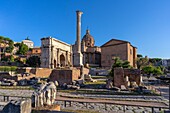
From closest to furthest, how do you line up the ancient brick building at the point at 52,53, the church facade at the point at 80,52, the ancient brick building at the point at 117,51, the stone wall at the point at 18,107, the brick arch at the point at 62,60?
the stone wall at the point at 18,107 → the ancient brick building at the point at 52,53 → the church facade at the point at 80,52 → the brick arch at the point at 62,60 → the ancient brick building at the point at 117,51

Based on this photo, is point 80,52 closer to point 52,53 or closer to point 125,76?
point 52,53

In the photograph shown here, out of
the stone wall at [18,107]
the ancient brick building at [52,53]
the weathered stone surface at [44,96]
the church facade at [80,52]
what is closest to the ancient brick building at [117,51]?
the church facade at [80,52]

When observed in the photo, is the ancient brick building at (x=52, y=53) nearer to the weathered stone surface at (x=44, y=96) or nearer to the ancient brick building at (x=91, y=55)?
the ancient brick building at (x=91, y=55)

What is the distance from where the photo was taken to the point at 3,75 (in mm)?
21359

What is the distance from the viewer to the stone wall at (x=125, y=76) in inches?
602

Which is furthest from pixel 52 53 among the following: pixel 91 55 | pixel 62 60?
pixel 91 55

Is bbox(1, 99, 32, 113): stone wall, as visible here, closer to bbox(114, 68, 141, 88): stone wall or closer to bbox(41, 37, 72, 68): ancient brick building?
bbox(114, 68, 141, 88): stone wall

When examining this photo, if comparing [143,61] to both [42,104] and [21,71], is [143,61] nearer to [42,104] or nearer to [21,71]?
[21,71]

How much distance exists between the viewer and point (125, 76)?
1641cm

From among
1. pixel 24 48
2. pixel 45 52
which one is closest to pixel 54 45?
pixel 45 52

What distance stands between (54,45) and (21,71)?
13.3 meters

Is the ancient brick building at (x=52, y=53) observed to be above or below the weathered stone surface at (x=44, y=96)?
above

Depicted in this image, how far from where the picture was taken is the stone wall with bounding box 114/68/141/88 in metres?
15.3

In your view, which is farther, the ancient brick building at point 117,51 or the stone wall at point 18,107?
the ancient brick building at point 117,51
